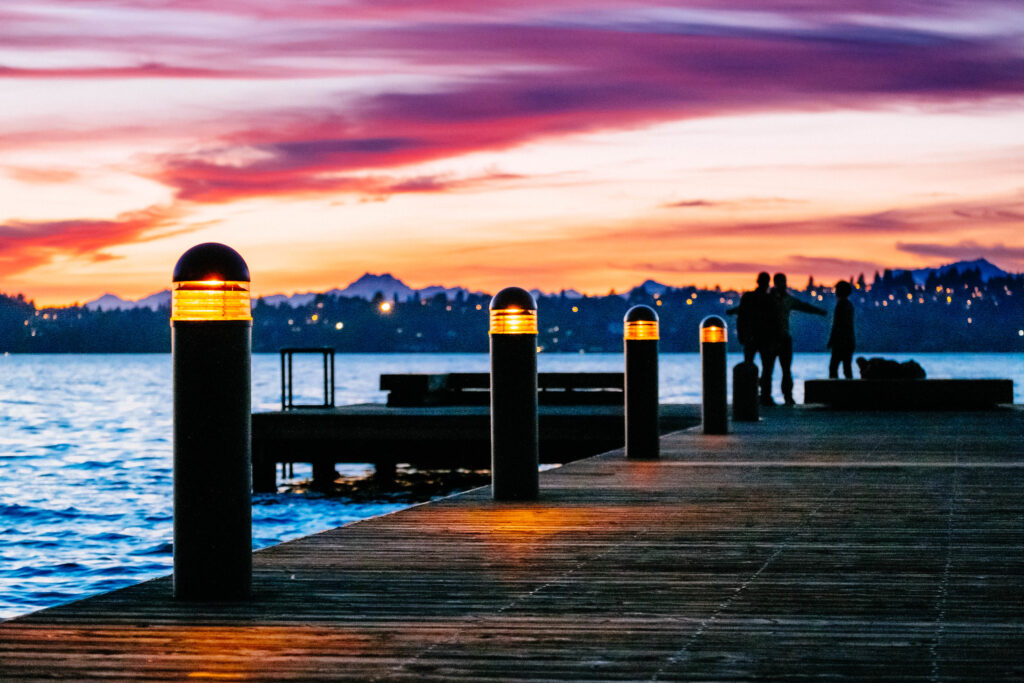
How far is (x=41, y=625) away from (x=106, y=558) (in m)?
16.7

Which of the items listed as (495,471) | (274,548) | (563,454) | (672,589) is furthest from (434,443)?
(672,589)

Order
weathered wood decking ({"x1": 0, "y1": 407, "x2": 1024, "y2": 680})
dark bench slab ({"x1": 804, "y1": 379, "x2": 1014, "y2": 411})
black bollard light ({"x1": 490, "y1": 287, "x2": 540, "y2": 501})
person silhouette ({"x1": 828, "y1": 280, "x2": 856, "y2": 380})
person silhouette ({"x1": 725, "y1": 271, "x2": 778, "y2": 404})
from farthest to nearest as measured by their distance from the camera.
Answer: person silhouette ({"x1": 828, "y1": 280, "x2": 856, "y2": 380}), dark bench slab ({"x1": 804, "y1": 379, "x2": 1014, "y2": 411}), person silhouette ({"x1": 725, "y1": 271, "x2": 778, "y2": 404}), black bollard light ({"x1": 490, "y1": 287, "x2": 540, "y2": 501}), weathered wood decking ({"x1": 0, "y1": 407, "x2": 1024, "y2": 680})

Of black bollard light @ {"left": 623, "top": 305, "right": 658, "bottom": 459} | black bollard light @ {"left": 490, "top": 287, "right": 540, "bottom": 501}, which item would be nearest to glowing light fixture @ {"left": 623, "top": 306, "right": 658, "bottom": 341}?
black bollard light @ {"left": 623, "top": 305, "right": 658, "bottom": 459}

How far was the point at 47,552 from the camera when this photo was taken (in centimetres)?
2189

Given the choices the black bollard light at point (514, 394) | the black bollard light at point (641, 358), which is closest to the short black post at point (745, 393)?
the black bollard light at point (641, 358)

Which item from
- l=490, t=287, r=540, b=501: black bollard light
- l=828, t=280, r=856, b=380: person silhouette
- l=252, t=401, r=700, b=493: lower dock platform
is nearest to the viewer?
l=490, t=287, r=540, b=501: black bollard light

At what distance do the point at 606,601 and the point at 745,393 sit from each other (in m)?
14.4

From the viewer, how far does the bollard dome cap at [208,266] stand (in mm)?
5836

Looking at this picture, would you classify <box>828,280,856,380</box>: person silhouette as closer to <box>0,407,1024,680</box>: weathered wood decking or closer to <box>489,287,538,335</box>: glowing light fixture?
<box>0,407,1024,680</box>: weathered wood decking

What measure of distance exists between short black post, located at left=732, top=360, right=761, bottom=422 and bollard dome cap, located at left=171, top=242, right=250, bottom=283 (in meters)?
14.3

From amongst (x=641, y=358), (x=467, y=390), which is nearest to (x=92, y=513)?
(x=467, y=390)

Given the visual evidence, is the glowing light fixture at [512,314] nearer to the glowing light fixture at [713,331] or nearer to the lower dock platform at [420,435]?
the glowing light fixture at [713,331]

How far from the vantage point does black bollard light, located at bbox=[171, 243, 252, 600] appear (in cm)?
584

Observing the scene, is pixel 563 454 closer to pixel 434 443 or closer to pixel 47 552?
pixel 434 443
